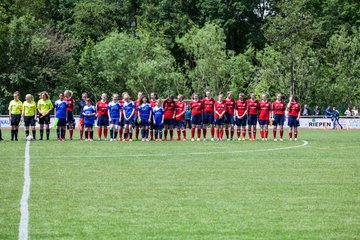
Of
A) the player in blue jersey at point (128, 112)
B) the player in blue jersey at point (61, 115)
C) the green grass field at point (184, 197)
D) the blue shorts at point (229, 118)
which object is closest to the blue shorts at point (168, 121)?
the player in blue jersey at point (128, 112)

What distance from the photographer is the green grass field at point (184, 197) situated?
916 cm

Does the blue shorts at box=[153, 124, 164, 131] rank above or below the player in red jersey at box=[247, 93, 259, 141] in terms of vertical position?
below

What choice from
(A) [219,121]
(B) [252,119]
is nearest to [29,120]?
(A) [219,121]

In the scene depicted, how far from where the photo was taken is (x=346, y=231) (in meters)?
9.11

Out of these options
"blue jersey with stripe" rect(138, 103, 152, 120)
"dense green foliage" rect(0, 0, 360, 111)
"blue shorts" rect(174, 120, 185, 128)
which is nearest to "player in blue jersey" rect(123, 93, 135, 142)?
"blue jersey with stripe" rect(138, 103, 152, 120)

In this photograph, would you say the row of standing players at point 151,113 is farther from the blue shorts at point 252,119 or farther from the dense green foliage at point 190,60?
the dense green foliage at point 190,60

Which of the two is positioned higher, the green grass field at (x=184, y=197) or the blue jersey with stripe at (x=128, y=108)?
the blue jersey with stripe at (x=128, y=108)

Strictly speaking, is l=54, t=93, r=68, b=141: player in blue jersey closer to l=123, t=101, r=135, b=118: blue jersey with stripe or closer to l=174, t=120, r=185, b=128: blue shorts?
l=123, t=101, r=135, b=118: blue jersey with stripe

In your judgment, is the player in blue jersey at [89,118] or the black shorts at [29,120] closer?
the black shorts at [29,120]

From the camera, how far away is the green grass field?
30.1 ft

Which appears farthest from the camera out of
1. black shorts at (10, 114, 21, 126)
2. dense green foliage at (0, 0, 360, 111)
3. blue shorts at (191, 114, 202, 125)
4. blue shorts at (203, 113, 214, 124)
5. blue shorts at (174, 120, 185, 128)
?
dense green foliage at (0, 0, 360, 111)

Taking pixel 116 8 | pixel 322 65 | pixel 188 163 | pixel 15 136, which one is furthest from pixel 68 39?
pixel 188 163

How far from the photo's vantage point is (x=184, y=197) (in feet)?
39.4

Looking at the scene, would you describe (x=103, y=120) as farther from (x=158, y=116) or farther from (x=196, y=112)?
(x=196, y=112)
